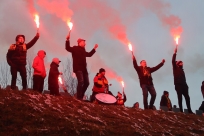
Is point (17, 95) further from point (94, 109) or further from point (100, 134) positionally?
point (100, 134)

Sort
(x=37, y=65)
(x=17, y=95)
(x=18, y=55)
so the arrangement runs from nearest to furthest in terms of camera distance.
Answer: (x=17, y=95) < (x=18, y=55) < (x=37, y=65)

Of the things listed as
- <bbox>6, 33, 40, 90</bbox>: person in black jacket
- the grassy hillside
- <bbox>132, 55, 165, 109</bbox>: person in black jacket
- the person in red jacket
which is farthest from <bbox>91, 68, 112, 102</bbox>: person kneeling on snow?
<bbox>6, 33, 40, 90</bbox>: person in black jacket

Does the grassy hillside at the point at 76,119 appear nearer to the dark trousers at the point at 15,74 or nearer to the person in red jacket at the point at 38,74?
the dark trousers at the point at 15,74

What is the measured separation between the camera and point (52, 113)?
931 cm

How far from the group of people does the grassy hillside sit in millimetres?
1400

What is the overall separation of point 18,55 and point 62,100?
2452 millimetres

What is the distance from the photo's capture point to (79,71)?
43.8 ft

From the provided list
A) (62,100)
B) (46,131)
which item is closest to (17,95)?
(62,100)

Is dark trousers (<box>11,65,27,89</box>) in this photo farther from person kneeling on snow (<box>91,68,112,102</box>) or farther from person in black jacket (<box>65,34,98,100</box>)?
person kneeling on snow (<box>91,68,112,102</box>)

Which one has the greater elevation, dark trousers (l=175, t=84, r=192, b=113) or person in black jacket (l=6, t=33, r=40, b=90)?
person in black jacket (l=6, t=33, r=40, b=90)

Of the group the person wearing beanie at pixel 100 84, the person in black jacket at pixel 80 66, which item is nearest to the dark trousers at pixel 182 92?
the person wearing beanie at pixel 100 84

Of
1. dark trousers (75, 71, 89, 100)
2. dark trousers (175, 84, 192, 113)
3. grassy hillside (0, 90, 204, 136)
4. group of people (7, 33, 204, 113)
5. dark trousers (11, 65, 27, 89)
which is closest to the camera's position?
grassy hillside (0, 90, 204, 136)

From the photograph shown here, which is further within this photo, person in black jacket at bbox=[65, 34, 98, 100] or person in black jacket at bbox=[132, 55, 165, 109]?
person in black jacket at bbox=[132, 55, 165, 109]

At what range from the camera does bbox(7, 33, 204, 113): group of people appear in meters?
12.5
